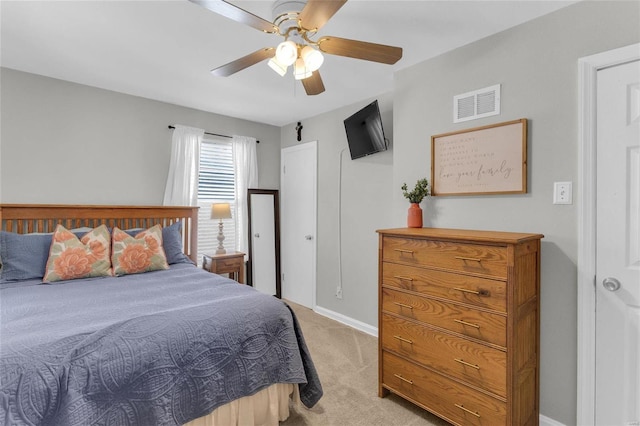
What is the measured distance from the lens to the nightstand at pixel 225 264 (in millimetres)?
3568

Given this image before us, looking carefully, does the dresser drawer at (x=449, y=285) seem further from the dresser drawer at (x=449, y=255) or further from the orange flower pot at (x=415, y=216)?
the orange flower pot at (x=415, y=216)

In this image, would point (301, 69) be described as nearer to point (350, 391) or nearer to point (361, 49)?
point (361, 49)

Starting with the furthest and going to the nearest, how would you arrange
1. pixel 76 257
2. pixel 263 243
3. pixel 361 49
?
pixel 263 243
pixel 76 257
pixel 361 49

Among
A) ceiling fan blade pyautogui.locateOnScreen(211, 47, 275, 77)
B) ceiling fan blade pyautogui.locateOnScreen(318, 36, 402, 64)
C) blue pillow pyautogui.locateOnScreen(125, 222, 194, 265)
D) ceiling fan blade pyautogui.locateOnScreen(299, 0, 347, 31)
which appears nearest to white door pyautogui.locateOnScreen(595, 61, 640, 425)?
ceiling fan blade pyautogui.locateOnScreen(318, 36, 402, 64)

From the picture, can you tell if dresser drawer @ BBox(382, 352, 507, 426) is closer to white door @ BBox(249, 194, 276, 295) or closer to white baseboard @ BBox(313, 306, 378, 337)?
white baseboard @ BBox(313, 306, 378, 337)

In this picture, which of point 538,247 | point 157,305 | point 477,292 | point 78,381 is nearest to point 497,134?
point 538,247

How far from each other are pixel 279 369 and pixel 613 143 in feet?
7.23

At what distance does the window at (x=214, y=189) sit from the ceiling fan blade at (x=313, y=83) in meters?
2.20

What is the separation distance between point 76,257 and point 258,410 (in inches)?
72.4

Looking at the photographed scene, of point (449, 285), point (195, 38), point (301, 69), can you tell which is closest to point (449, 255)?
point (449, 285)

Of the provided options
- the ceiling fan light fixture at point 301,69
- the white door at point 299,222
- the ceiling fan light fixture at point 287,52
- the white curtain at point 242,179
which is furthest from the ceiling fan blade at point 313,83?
the white curtain at point 242,179

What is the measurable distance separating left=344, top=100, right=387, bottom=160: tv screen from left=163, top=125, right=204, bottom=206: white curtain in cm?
179

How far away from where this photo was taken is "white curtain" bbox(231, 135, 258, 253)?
13.4ft

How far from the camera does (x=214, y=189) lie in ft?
13.0
